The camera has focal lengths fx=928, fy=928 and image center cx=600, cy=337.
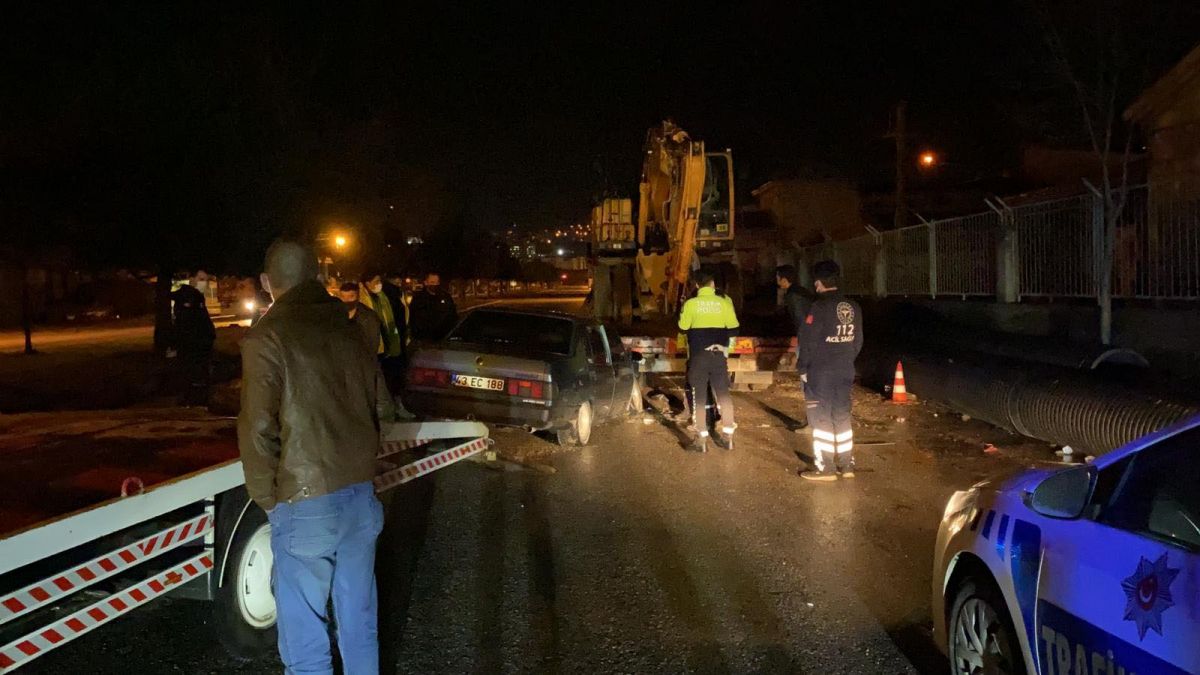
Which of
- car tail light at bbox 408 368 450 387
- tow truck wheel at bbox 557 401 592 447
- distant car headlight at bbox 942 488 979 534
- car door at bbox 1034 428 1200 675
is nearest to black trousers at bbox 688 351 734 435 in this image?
tow truck wheel at bbox 557 401 592 447

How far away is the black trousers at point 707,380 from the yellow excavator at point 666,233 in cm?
641

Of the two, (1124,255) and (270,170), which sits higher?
(270,170)

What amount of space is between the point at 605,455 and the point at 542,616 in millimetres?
4695

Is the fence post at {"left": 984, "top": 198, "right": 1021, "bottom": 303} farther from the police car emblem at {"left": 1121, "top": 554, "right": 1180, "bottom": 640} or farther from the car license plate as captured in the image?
the police car emblem at {"left": 1121, "top": 554, "right": 1180, "bottom": 640}

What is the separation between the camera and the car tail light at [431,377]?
9.50 m

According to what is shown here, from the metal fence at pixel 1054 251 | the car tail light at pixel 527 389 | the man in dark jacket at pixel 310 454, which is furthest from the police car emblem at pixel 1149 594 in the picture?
the metal fence at pixel 1054 251

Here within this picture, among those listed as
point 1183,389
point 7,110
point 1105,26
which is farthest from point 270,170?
point 1183,389

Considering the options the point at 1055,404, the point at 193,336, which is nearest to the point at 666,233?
the point at 193,336

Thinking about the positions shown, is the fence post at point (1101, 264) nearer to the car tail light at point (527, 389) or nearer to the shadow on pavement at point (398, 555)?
the car tail light at point (527, 389)

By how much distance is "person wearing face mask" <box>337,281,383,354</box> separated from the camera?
4420 millimetres

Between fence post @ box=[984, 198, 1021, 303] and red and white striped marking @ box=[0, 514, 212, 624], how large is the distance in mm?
12365

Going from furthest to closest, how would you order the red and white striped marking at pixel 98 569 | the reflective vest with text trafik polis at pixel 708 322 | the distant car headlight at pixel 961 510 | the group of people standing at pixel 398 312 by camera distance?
the group of people standing at pixel 398 312 → the reflective vest with text trafik polis at pixel 708 322 → the distant car headlight at pixel 961 510 → the red and white striped marking at pixel 98 569

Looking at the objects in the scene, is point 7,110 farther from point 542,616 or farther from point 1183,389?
point 1183,389

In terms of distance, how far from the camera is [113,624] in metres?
5.16
